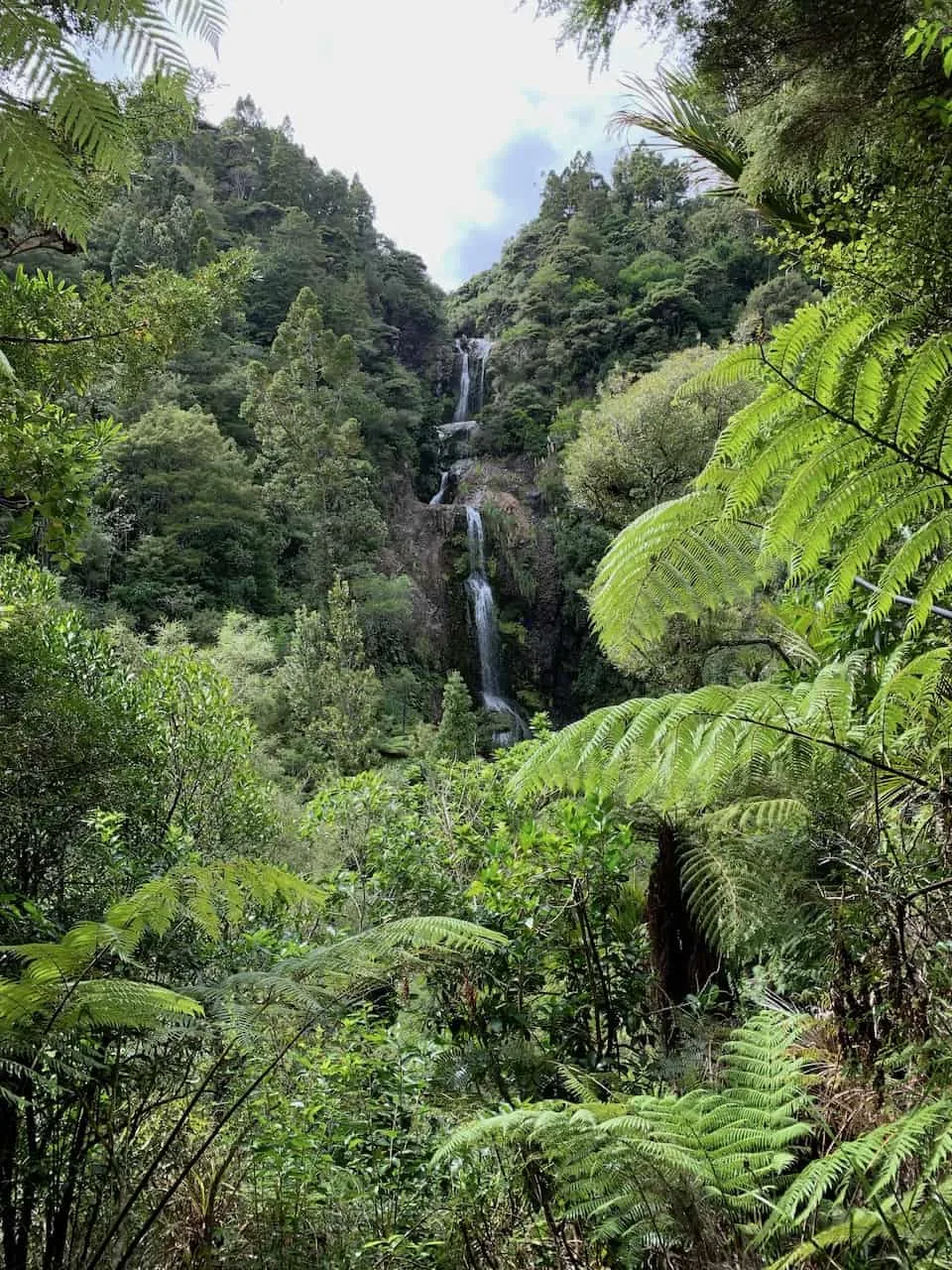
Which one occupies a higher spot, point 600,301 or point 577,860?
point 600,301

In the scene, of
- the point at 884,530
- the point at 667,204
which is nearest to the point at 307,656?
the point at 884,530

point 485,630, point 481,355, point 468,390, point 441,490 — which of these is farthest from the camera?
point 481,355

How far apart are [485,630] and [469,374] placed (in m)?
13.4

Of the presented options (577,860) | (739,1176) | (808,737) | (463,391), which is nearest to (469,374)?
(463,391)

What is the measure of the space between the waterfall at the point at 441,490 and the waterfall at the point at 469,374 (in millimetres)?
4050

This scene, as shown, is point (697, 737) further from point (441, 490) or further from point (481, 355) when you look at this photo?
point (481, 355)

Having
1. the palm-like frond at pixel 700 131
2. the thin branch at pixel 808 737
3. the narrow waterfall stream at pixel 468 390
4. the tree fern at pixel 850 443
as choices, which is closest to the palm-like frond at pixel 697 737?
the thin branch at pixel 808 737

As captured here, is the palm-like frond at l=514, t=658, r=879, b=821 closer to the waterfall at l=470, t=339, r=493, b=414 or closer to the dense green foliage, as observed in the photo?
the dense green foliage

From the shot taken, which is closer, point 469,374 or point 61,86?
point 61,86

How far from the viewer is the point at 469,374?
27.8m

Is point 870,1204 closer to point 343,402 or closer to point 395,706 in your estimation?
point 395,706

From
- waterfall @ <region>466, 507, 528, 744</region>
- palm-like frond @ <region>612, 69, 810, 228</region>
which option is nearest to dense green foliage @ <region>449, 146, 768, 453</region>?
waterfall @ <region>466, 507, 528, 744</region>

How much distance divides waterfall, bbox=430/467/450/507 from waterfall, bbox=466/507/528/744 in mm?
2535

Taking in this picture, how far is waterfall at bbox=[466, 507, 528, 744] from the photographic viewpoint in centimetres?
1768
